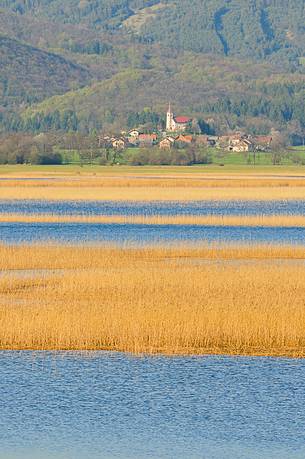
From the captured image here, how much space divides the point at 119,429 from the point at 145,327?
22.2 ft

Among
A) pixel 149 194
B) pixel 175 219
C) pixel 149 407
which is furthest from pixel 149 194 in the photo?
pixel 149 407

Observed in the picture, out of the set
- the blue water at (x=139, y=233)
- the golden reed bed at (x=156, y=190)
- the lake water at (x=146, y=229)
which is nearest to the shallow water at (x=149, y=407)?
the blue water at (x=139, y=233)

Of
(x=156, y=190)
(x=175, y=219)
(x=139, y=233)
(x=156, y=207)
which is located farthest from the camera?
(x=156, y=190)

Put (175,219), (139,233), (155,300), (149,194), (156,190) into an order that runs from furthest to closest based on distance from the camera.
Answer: (156,190) < (149,194) < (175,219) < (139,233) < (155,300)

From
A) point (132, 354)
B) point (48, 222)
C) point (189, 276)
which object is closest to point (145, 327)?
point (132, 354)

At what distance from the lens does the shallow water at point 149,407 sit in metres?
17.4

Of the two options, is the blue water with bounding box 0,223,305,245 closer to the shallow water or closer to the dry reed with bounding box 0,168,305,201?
the shallow water

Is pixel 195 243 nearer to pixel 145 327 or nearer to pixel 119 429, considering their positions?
pixel 145 327

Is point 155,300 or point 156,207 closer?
point 155,300

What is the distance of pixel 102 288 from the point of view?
31.4 metres

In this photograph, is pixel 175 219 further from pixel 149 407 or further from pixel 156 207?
pixel 149 407

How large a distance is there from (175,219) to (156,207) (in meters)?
13.5

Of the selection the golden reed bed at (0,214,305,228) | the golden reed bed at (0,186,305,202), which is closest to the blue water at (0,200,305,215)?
the golden reed bed at (0,214,305,228)

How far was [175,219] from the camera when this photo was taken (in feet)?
197
